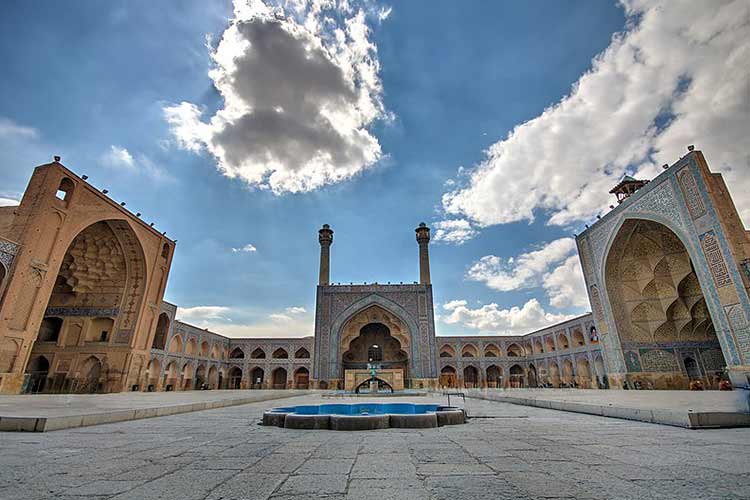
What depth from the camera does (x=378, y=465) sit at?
6.76ft

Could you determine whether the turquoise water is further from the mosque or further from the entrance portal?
the entrance portal

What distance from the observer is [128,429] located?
3.62m

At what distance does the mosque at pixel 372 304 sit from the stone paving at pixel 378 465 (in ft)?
33.3

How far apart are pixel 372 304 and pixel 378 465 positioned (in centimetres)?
2069

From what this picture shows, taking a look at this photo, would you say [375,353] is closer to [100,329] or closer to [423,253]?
[423,253]

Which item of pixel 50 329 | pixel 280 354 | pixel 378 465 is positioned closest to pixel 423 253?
pixel 280 354

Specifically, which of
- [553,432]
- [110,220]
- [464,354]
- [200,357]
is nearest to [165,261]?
[110,220]

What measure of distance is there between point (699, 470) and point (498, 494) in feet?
3.83

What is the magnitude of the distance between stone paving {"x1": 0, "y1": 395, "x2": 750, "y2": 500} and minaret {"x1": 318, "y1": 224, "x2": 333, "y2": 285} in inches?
796

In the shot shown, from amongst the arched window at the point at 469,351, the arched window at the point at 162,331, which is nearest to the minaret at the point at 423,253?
the arched window at the point at 469,351

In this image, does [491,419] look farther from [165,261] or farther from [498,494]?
[165,261]

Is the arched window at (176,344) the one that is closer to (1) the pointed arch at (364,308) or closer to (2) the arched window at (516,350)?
(1) the pointed arch at (364,308)

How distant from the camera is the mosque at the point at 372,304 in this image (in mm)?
10711

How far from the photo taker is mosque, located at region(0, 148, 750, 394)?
35.1 ft
